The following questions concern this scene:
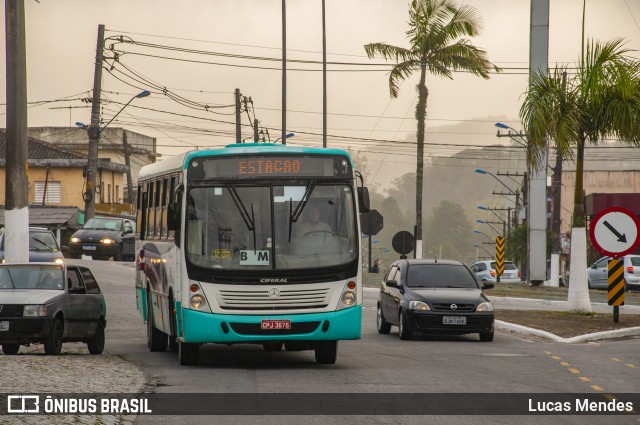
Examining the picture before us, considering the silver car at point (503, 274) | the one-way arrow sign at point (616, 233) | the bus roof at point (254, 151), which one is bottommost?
the silver car at point (503, 274)

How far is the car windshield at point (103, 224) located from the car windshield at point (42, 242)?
16.5 m

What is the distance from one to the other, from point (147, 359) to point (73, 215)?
55485mm

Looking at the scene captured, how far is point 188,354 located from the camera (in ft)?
56.8

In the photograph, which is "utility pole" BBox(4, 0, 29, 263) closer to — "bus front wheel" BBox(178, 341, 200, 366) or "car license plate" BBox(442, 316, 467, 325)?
"bus front wheel" BBox(178, 341, 200, 366)

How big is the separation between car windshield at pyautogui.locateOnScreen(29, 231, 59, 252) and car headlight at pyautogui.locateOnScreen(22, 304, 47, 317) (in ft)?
49.0

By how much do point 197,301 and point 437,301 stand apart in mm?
7112

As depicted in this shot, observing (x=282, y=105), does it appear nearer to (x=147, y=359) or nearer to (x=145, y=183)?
(x=145, y=183)

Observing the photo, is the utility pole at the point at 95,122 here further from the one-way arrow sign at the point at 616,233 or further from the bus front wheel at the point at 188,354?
the bus front wheel at the point at 188,354

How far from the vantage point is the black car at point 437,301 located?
22.5 meters

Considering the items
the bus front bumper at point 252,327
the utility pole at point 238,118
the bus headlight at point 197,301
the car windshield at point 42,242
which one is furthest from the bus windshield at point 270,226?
the utility pole at point 238,118

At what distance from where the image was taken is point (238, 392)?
13641mm

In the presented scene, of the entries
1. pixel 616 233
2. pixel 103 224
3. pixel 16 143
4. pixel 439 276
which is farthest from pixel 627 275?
pixel 16 143

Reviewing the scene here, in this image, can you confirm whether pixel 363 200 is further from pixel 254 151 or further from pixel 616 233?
pixel 616 233

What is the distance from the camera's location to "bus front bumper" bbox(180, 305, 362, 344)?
16500 millimetres
